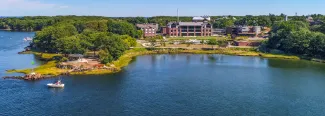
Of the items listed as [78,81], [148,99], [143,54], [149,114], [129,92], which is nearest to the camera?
[149,114]

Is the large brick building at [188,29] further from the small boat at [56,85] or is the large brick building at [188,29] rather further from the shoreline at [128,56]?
the small boat at [56,85]

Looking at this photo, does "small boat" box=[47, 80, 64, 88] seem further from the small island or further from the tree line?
the tree line

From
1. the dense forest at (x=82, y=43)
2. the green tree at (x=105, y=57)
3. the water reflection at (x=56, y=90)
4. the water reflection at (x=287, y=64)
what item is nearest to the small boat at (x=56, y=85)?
the water reflection at (x=56, y=90)

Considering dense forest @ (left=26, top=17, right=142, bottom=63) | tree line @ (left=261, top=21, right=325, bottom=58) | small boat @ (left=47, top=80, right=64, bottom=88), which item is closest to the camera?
small boat @ (left=47, top=80, right=64, bottom=88)

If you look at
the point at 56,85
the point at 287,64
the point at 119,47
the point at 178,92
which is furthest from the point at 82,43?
the point at 287,64

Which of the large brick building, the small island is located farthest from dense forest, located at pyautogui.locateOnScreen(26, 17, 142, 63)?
the large brick building

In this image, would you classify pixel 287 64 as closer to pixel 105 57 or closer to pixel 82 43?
pixel 105 57

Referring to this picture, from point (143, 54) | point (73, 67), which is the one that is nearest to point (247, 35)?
point (143, 54)

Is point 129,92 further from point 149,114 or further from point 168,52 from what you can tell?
point 168,52
